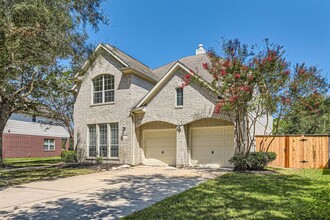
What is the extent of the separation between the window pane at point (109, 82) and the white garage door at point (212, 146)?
6797mm

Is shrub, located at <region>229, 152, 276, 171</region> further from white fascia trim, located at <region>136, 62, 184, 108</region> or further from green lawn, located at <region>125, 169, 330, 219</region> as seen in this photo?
white fascia trim, located at <region>136, 62, 184, 108</region>

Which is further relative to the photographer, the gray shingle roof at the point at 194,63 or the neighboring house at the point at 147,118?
the gray shingle roof at the point at 194,63

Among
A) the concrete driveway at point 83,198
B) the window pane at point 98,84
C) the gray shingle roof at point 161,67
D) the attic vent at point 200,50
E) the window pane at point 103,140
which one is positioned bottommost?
the concrete driveway at point 83,198

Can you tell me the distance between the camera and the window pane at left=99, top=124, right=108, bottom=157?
18672 millimetres

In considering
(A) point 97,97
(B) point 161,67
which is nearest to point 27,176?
(A) point 97,97

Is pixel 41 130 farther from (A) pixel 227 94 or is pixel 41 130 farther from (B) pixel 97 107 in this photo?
(A) pixel 227 94

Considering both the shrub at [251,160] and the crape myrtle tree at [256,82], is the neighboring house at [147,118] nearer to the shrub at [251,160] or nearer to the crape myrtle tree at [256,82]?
the crape myrtle tree at [256,82]

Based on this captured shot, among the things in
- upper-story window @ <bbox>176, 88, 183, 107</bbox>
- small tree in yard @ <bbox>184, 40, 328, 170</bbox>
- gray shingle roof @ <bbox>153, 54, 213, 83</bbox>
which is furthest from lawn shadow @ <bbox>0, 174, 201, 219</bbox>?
gray shingle roof @ <bbox>153, 54, 213, 83</bbox>

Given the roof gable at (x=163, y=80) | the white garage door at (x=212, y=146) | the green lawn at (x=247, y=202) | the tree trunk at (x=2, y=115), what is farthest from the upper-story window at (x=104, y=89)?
the green lawn at (x=247, y=202)

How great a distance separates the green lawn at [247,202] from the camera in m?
5.70

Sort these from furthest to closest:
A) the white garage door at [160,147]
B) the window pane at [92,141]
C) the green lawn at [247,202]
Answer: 1. the window pane at [92,141]
2. the white garage door at [160,147]
3. the green lawn at [247,202]

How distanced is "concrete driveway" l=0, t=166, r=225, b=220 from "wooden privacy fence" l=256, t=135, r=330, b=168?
7.74m

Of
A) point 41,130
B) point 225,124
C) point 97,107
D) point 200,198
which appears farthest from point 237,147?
point 41,130

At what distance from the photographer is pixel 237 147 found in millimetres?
14148
